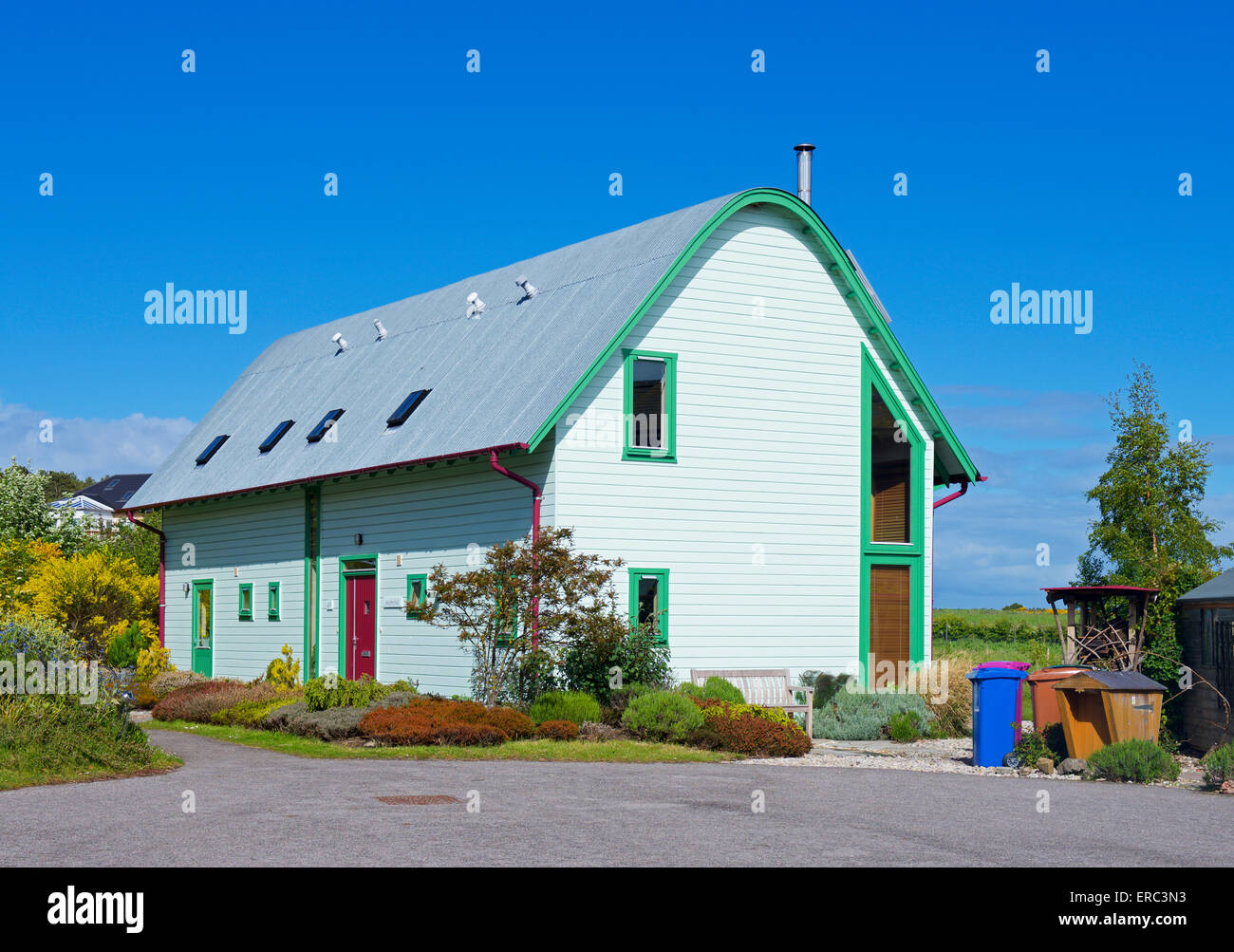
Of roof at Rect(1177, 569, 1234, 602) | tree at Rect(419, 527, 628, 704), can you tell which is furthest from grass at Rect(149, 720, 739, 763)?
roof at Rect(1177, 569, 1234, 602)

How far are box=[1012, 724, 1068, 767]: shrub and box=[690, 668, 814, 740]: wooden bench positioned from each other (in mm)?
4108

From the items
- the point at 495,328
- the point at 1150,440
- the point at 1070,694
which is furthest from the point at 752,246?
the point at 1150,440

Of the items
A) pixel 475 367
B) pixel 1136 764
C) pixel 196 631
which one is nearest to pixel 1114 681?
pixel 1136 764

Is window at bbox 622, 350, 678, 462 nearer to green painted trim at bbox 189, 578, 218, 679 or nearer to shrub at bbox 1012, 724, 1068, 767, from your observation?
shrub at bbox 1012, 724, 1068, 767

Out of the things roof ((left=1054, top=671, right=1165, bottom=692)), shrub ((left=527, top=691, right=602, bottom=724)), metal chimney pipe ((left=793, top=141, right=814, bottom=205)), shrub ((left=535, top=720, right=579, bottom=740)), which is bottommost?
shrub ((left=535, top=720, right=579, bottom=740))

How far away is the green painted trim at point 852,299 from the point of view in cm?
2006

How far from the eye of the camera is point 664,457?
21.4 meters

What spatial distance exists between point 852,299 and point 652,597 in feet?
21.6

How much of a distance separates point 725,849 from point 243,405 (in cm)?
2517

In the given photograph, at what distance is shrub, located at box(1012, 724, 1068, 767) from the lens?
1666cm

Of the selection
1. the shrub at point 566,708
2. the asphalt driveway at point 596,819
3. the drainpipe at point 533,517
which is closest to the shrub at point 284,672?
the drainpipe at point 533,517

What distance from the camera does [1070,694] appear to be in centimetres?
1642

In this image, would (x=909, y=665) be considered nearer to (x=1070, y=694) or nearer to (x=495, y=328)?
(x=1070, y=694)

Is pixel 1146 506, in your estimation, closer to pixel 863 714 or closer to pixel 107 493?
pixel 863 714
